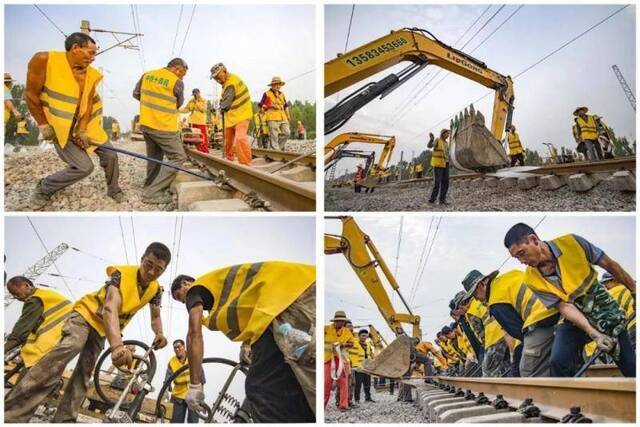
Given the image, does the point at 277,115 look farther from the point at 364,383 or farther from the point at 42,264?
the point at 364,383

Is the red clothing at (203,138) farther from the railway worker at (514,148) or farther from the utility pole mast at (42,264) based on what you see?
the railway worker at (514,148)

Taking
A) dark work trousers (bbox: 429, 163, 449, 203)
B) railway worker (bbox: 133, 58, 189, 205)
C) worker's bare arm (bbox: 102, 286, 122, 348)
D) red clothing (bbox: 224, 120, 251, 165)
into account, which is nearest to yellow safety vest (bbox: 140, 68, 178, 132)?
railway worker (bbox: 133, 58, 189, 205)

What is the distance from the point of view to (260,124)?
548 cm

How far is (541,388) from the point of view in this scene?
2412 millimetres

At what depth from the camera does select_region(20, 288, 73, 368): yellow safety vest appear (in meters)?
2.87

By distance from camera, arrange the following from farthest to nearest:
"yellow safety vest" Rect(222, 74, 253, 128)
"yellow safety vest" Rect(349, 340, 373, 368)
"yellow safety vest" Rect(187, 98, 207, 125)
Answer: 1. "yellow safety vest" Rect(349, 340, 373, 368)
2. "yellow safety vest" Rect(187, 98, 207, 125)
3. "yellow safety vest" Rect(222, 74, 253, 128)

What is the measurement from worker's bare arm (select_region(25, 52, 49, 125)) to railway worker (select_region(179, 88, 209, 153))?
4.52 feet

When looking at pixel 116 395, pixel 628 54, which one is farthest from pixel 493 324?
pixel 116 395

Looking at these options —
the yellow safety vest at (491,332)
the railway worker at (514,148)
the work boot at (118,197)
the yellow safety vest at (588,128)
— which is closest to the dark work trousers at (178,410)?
the work boot at (118,197)

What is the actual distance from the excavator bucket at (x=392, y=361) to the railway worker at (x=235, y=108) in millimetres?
2146

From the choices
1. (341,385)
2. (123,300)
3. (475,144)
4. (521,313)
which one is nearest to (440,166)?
(475,144)

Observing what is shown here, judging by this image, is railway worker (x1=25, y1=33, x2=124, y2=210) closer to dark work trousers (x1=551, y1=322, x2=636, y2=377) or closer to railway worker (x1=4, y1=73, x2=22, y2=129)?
railway worker (x1=4, y1=73, x2=22, y2=129)

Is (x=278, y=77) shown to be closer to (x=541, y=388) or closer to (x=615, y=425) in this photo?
(x=541, y=388)

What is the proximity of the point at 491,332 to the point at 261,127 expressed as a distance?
3.13 m
